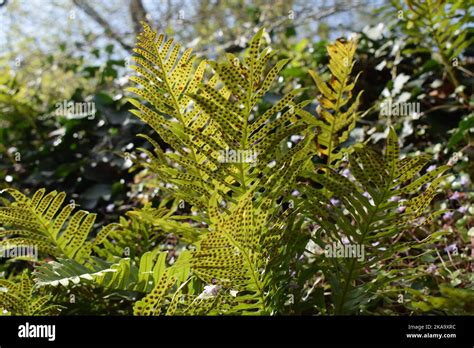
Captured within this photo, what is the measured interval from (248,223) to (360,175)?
0.74 ft

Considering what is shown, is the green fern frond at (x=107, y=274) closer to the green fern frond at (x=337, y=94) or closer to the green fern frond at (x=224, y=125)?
the green fern frond at (x=224, y=125)

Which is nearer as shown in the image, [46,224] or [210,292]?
[210,292]

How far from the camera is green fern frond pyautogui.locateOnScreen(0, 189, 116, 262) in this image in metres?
1.39

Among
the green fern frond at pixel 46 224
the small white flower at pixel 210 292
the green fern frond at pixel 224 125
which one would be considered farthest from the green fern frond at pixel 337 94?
the green fern frond at pixel 46 224

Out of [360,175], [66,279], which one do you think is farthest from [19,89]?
[360,175]

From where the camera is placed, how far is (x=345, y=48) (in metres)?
1.45

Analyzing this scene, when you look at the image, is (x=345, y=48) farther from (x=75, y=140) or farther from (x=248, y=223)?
(x=75, y=140)

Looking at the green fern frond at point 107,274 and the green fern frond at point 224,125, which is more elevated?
the green fern frond at point 224,125

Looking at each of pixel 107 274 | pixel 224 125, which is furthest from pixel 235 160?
pixel 107 274

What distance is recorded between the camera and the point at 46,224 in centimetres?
148

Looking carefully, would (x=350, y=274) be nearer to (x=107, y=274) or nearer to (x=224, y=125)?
(x=224, y=125)

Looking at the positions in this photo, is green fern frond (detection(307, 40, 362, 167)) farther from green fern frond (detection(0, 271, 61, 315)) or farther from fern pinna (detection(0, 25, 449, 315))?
green fern frond (detection(0, 271, 61, 315))

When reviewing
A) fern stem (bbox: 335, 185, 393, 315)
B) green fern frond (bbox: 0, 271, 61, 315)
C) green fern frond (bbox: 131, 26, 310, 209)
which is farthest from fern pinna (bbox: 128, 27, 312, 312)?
green fern frond (bbox: 0, 271, 61, 315)

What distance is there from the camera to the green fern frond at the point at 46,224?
139 centimetres
